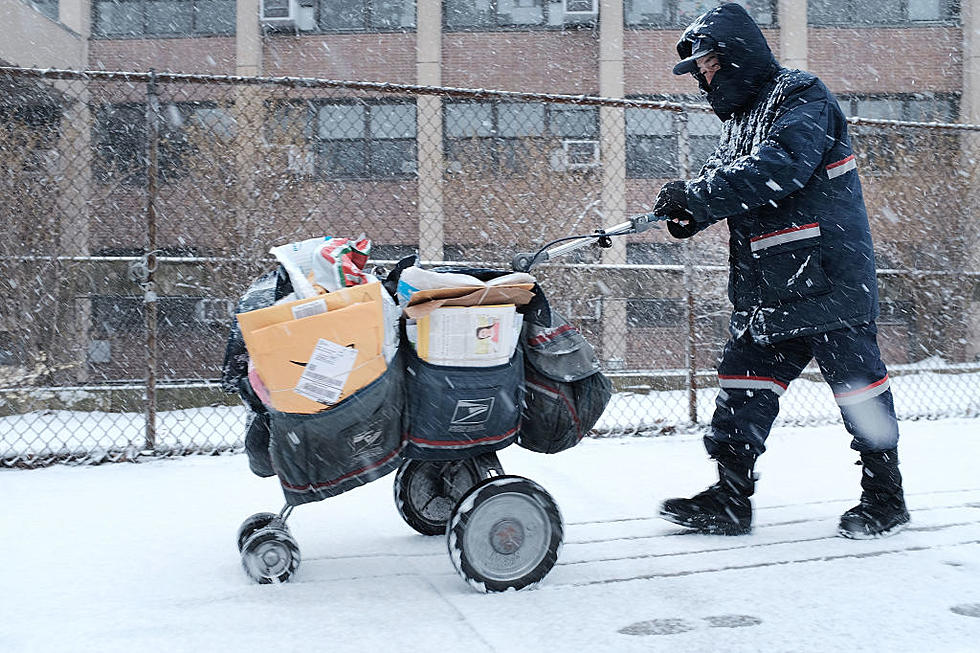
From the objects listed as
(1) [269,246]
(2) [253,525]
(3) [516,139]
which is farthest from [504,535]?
(3) [516,139]

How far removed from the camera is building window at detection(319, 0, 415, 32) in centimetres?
1636

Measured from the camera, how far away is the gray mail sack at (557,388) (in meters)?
2.32

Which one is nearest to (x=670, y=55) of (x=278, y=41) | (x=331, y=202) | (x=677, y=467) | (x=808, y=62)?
(x=808, y=62)

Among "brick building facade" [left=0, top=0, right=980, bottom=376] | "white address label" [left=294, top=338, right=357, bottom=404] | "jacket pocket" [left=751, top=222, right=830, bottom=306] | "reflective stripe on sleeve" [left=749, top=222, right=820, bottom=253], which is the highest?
"brick building facade" [left=0, top=0, right=980, bottom=376]

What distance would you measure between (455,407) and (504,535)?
38 centimetres

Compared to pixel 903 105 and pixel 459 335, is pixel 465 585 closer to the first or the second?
pixel 459 335

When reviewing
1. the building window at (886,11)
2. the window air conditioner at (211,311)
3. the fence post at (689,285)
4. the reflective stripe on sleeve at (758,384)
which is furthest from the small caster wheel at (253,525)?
the building window at (886,11)

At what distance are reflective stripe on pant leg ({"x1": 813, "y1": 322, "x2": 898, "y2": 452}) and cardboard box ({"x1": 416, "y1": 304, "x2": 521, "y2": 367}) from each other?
1.25 m

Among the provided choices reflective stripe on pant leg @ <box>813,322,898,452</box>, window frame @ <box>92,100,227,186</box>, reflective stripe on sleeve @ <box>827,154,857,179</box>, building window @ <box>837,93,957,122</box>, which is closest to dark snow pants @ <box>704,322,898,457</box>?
reflective stripe on pant leg @ <box>813,322,898,452</box>

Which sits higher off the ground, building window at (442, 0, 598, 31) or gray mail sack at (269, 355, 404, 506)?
building window at (442, 0, 598, 31)

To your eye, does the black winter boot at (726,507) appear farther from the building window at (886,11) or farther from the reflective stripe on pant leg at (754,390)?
the building window at (886,11)

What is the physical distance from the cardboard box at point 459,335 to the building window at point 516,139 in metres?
3.49

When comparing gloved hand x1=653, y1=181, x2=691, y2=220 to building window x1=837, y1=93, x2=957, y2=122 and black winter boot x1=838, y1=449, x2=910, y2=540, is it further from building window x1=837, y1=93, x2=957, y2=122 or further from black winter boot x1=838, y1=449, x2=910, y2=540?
building window x1=837, y1=93, x2=957, y2=122

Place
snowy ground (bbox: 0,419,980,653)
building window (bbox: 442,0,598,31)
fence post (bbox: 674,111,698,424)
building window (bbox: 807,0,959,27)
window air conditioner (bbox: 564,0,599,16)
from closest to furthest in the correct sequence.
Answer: snowy ground (bbox: 0,419,980,653) < fence post (bbox: 674,111,698,424) < window air conditioner (bbox: 564,0,599,16) < building window (bbox: 442,0,598,31) < building window (bbox: 807,0,959,27)
